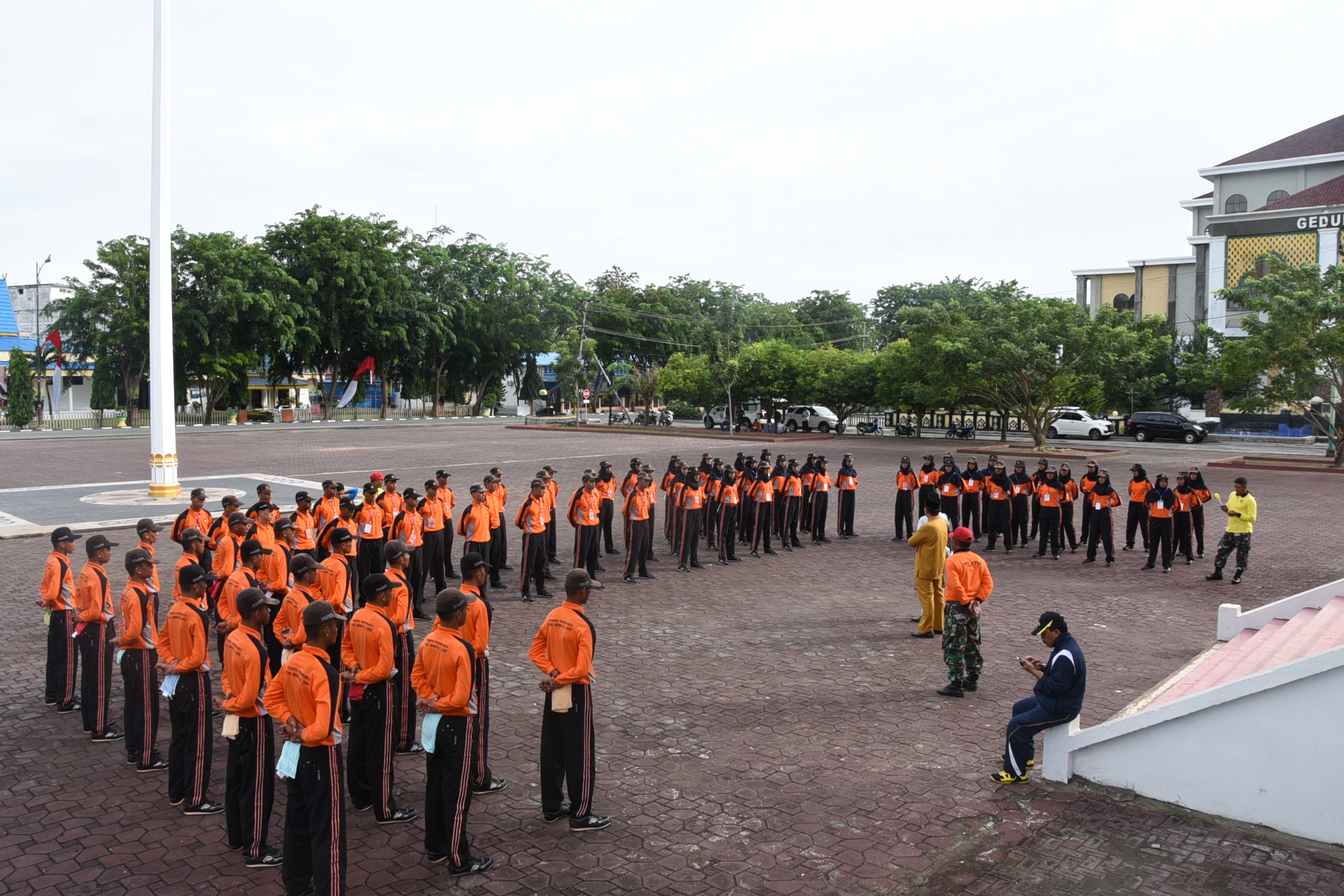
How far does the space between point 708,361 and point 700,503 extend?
115ft

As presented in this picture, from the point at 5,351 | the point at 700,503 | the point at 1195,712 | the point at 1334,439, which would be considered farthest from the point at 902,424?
the point at 5,351

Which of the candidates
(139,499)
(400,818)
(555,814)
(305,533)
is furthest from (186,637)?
(139,499)

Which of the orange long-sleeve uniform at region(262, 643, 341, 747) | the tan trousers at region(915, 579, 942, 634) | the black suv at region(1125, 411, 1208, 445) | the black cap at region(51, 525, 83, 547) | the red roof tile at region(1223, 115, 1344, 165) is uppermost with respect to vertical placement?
the red roof tile at region(1223, 115, 1344, 165)

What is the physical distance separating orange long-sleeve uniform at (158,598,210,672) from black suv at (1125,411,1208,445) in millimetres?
41822

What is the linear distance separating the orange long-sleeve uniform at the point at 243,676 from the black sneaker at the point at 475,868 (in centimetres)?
136

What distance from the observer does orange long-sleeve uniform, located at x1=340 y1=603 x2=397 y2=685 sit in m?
5.67

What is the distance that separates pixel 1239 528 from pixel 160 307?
1859 centimetres

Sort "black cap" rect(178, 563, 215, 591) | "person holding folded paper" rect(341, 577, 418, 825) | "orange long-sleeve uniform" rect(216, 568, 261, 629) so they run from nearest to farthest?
"person holding folded paper" rect(341, 577, 418, 825), "black cap" rect(178, 563, 215, 591), "orange long-sleeve uniform" rect(216, 568, 261, 629)

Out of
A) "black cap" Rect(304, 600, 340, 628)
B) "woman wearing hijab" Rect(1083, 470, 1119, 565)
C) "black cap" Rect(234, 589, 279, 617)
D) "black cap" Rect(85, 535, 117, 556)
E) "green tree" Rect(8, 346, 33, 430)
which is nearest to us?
"black cap" Rect(304, 600, 340, 628)

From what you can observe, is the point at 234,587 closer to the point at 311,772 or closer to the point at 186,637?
the point at 186,637

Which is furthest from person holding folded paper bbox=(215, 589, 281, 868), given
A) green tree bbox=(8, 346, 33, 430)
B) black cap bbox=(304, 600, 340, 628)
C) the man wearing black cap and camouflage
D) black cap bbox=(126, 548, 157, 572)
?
green tree bbox=(8, 346, 33, 430)

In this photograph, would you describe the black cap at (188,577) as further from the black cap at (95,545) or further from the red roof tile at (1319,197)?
the red roof tile at (1319,197)

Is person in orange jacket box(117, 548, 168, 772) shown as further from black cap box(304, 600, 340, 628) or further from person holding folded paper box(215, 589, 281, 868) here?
black cap box(304, 600, 340, 628)

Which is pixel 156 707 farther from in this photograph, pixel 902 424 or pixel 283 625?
pixel 902 424
